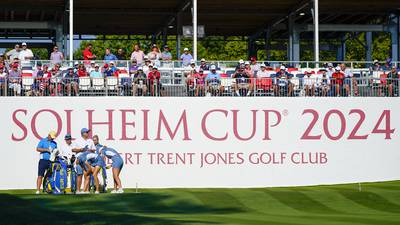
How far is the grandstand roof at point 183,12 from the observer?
37.5 metres

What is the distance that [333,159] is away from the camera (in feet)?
100

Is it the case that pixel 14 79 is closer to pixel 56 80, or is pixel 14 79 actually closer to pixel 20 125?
pixel 56 80

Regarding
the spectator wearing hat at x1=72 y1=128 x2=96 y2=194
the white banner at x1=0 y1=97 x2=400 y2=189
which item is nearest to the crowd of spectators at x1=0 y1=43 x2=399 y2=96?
the white banner at x1=0 y1=97 x2=400 y2=189

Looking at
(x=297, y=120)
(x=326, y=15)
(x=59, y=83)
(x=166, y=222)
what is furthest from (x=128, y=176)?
(x=326, y=15)

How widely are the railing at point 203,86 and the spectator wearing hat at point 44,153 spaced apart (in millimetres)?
2811

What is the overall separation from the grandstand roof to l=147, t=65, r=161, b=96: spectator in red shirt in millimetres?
7888

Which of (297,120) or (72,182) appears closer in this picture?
(72,182)

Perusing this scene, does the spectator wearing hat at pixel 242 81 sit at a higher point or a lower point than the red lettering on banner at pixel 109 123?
higher

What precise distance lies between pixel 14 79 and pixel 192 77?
5.27 metres

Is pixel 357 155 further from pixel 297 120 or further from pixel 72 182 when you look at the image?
pixel 72 182

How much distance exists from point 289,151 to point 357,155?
219 cm

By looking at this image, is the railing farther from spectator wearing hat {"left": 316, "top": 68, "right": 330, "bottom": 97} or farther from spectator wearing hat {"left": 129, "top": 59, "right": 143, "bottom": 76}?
spectator wearing hat {"left": 129, "top": 59, "right": 143, "bottom": 76}

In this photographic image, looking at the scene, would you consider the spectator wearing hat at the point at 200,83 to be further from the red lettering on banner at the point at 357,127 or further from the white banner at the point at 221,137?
the red lettering on banner at the point at 357,127

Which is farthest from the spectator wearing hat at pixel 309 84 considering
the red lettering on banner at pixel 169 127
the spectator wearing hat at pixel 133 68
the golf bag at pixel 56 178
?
the golf bag at pixel 56 178
